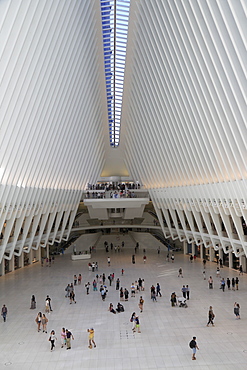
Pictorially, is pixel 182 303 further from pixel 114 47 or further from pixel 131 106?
pixel 131 106

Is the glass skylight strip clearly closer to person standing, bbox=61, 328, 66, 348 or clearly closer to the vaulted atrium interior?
the vaulted atrium interior

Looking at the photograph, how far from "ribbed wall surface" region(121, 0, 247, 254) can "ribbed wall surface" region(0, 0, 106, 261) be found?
159 inches

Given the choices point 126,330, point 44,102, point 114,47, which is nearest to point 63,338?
point 126,330

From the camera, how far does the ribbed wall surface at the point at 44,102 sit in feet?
45.8

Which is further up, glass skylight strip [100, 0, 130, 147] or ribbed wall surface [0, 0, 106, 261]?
glass skylight strip [100, 0, 130, 147]

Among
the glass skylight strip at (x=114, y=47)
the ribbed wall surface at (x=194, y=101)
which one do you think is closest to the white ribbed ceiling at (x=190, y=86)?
the ribbed wall surface at (x=194, y=101)

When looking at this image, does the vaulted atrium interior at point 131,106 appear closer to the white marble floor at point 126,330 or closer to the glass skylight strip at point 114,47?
the glass skylight strip at point 114,47

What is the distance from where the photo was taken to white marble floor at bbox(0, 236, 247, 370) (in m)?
11.2

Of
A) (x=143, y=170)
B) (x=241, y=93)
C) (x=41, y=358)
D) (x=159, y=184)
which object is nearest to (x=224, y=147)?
(x=241, y=93)

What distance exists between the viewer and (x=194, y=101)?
1781 centimetres

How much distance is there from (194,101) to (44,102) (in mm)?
8166

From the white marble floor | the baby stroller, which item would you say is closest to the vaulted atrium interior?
the white marble floor

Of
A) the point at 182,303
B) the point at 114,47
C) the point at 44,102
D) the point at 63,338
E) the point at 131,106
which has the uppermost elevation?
the point at 114,47

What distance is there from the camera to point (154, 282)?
22.5 meters
